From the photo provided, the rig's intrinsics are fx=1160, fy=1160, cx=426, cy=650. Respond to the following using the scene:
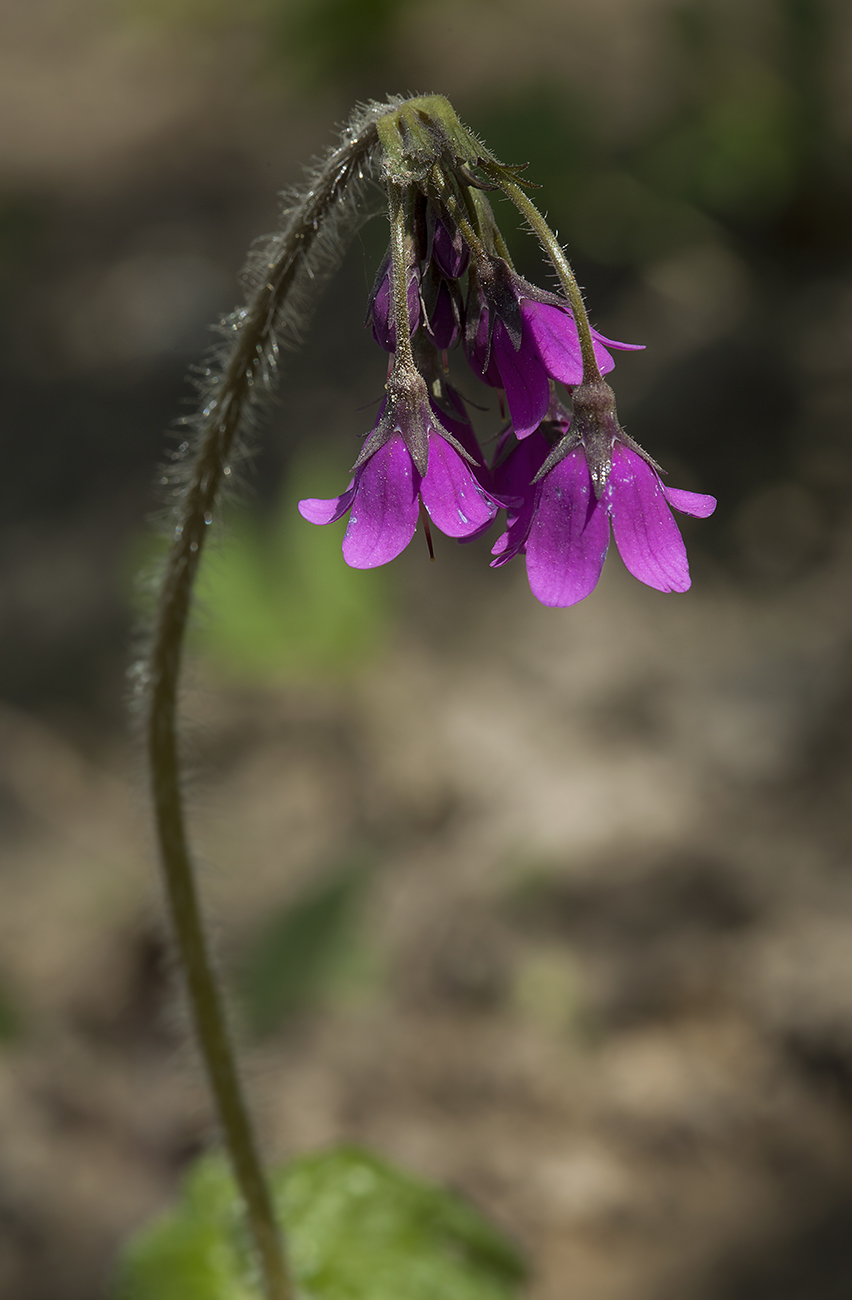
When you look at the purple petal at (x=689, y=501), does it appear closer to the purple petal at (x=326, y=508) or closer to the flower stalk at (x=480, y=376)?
the flower stalk at (x=480, y=376)

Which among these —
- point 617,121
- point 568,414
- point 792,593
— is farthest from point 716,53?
point 568,414

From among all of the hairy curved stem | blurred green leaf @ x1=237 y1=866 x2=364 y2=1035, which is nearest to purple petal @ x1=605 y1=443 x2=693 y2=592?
the hairy curved stem

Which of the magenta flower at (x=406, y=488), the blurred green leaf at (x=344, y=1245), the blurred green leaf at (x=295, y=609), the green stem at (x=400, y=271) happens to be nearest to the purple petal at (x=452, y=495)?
the magenta flower at (x=406, y=488)

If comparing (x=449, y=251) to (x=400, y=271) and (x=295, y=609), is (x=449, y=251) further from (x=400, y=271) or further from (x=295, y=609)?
(x=295, y=609)

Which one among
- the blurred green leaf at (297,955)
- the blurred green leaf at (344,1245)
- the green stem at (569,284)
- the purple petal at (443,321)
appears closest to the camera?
the green stem at (569,284)

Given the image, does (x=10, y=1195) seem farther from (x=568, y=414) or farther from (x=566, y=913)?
(x=568, y=414)
